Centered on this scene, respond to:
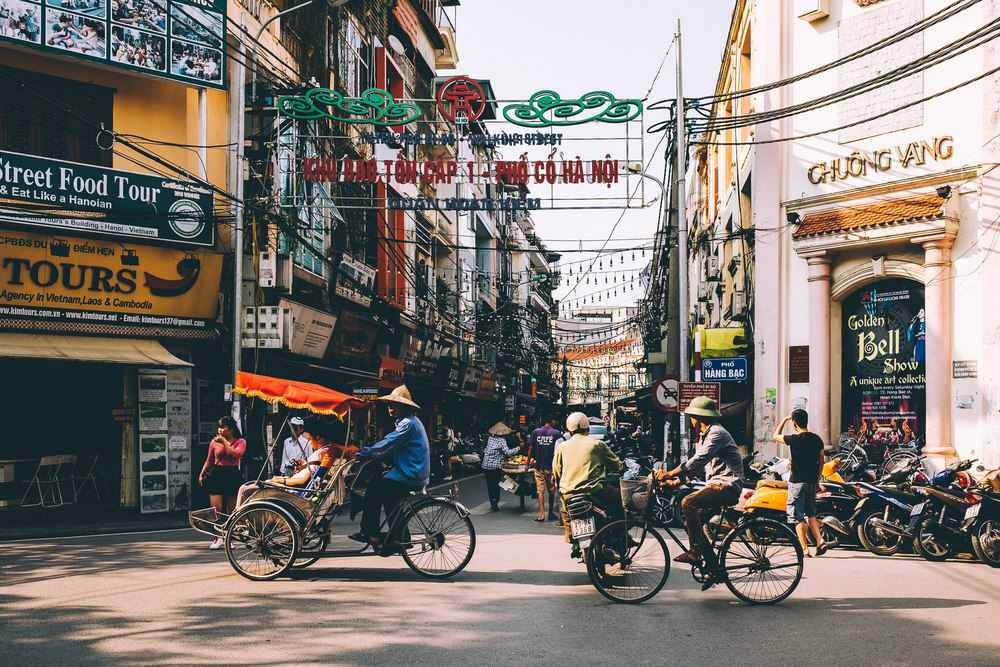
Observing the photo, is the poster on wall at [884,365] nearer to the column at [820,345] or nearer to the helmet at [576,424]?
the column at [820,345]

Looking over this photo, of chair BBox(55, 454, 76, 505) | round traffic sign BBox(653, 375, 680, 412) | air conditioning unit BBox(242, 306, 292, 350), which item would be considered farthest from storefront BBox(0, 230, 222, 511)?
round traffic sign BBox(653, 375, 680, 412)

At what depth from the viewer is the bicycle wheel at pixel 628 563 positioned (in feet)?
27.4

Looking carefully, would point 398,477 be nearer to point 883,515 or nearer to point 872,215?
point 883,515

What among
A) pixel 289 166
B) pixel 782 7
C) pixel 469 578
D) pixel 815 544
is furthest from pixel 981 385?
pixel 289 166

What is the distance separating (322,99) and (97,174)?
4402 mm

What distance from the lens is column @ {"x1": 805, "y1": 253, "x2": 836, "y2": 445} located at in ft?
59.7

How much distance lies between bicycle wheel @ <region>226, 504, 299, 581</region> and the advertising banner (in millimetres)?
8913

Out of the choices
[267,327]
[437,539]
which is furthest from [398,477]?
[267,327]

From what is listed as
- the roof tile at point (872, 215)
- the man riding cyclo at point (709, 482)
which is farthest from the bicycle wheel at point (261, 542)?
the roof tile at point (872, 215)

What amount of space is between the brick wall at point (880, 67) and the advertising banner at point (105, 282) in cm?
1278

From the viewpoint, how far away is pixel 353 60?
26438 mm

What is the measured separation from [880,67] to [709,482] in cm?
1234

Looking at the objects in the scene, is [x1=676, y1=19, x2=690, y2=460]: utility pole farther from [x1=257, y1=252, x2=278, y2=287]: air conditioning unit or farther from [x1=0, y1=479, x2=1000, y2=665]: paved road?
[x1=0, y1=479, x2=1000, y2=665]: paved road

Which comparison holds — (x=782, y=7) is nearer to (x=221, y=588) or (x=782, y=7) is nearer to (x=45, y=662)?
(x=221, y=588)
